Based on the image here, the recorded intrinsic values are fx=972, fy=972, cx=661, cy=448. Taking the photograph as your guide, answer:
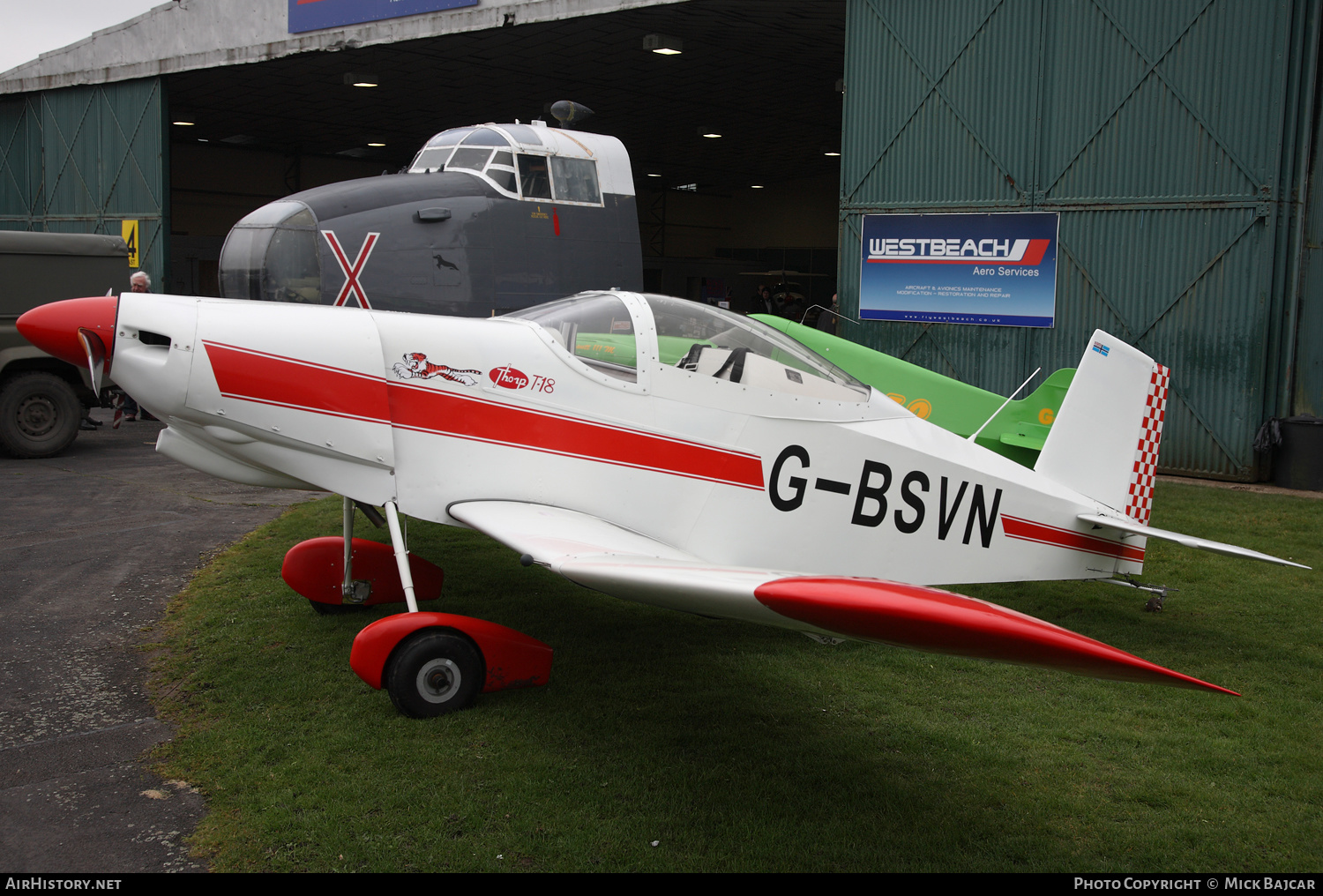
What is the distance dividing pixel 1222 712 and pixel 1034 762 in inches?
51.6

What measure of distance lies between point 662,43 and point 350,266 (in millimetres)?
9100

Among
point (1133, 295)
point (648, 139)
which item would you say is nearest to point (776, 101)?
point (648, 139)

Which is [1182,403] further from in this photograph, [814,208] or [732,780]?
[814,208]

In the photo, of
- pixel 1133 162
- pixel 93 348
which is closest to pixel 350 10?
pixel 1133 162

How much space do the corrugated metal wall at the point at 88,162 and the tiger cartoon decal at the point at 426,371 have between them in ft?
57.7

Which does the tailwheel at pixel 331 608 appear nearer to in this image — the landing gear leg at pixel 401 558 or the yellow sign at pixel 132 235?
the landing gear leg at pixel 401 558

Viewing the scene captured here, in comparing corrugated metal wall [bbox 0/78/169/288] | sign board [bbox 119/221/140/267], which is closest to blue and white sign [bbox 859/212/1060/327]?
corrugated metal wall [bbox 0/78/169/288]

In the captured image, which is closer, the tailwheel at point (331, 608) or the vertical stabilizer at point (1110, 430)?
the vertical stabilizer at point (1110, 430)

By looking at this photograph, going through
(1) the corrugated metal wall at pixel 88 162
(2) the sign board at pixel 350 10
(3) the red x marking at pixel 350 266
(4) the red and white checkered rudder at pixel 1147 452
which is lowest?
(4) the red and white checkered rudder at pixel 1147 452

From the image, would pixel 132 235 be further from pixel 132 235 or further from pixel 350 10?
pixel 350 10

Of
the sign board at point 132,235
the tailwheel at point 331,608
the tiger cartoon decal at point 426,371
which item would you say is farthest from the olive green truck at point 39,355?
the sign board at point 132,235

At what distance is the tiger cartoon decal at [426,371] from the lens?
4586 millimetres

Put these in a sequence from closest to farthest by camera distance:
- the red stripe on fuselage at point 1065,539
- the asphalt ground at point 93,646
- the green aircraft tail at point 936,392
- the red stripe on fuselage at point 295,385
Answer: the asphalt ground at point 93,646
the red stripe on fuselage at point 295,385
the red stripe on fuselage at point 1065,539
the green aircraft tail at point 936,392

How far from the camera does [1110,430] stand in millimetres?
5648
